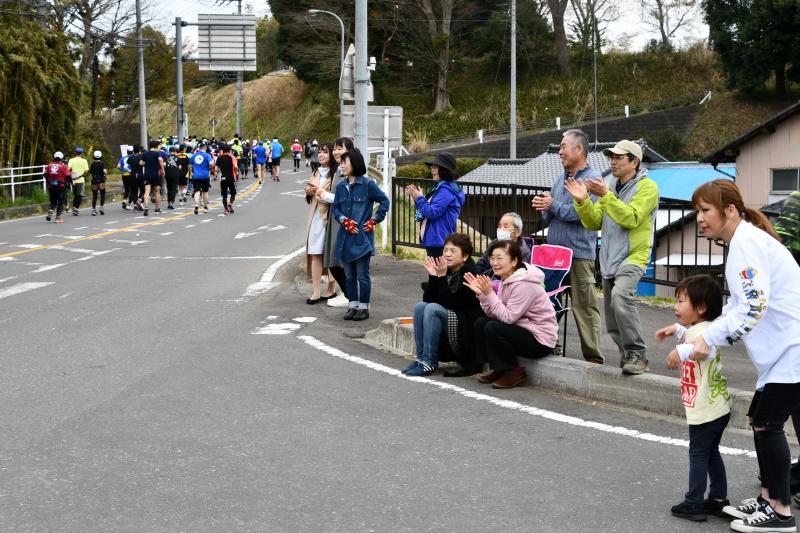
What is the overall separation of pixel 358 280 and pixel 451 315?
3.03 metres

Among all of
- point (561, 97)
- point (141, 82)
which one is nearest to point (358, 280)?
point (141, 82)

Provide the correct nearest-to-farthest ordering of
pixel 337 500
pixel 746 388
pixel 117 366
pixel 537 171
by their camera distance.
→ pixel 337 500 < pixel 746 388 < pixel 117 366 < pixel 537 171

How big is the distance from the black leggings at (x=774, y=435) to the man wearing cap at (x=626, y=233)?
239 centimetres

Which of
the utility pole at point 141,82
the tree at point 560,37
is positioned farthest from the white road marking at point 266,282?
the tree at point 560,37

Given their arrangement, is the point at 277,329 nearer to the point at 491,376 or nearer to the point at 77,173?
the point at 491,376

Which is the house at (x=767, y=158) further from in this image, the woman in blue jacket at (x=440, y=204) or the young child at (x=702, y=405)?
the young child at (x=702, y=405)

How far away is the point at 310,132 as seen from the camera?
7844cm

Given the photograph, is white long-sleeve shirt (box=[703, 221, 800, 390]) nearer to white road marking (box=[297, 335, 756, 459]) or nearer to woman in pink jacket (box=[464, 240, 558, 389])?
white road marking (box=[297, 335, 756, 459])

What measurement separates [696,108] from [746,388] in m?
59.4

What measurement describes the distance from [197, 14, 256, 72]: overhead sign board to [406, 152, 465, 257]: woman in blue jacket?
144 ft

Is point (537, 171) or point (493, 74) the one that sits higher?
point (493, 74)

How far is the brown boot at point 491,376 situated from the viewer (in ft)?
26.4

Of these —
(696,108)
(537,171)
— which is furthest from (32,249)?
(696,108)

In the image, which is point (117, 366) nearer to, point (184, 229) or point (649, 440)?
point (649, 440)
